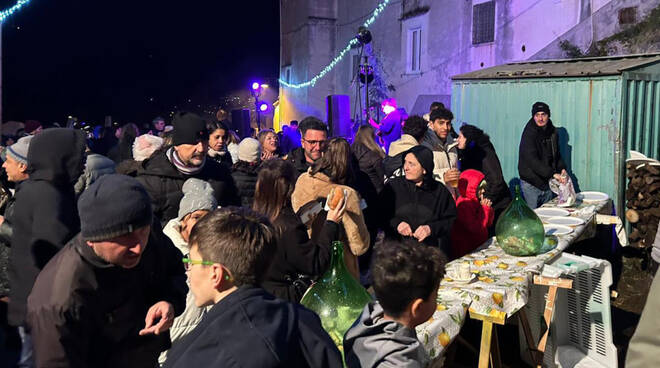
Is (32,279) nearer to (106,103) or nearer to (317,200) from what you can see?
(317,200)

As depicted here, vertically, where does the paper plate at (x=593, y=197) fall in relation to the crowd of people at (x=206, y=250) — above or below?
below

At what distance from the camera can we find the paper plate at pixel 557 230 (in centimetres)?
498

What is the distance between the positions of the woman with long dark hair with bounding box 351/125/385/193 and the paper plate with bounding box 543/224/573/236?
177 centimetres

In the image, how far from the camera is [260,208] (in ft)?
11.7

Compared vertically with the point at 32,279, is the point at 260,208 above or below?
above

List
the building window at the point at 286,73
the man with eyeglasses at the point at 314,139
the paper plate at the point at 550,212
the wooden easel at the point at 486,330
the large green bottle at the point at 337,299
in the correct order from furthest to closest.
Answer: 1. the building window at the point at 286,73
2. the paper plate at the point at 550,212
3. the man with eyeglasses at the point at 314,139
4. the wooden easel at the point at 486,330
5. the large green bottle at the point at 337,299

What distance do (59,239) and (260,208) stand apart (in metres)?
1.12

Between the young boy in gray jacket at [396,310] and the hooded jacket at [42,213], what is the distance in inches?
67.5

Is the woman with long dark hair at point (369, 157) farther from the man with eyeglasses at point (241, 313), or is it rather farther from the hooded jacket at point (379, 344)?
the man with eyeglasses at point (241, 313)

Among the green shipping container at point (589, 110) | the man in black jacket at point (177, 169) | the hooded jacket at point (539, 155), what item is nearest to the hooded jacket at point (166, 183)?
the man in black jacket at point (177, 169)

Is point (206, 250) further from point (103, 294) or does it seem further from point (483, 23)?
point (483, 23)

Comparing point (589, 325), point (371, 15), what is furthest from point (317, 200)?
point (371, 15)

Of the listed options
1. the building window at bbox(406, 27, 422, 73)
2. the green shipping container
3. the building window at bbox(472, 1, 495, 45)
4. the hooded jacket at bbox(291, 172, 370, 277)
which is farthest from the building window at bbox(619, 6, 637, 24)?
the hooded jacket at bbox(291, 172, 370, 277)

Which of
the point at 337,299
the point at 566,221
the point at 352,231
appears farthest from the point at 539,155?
the point at 337,299
